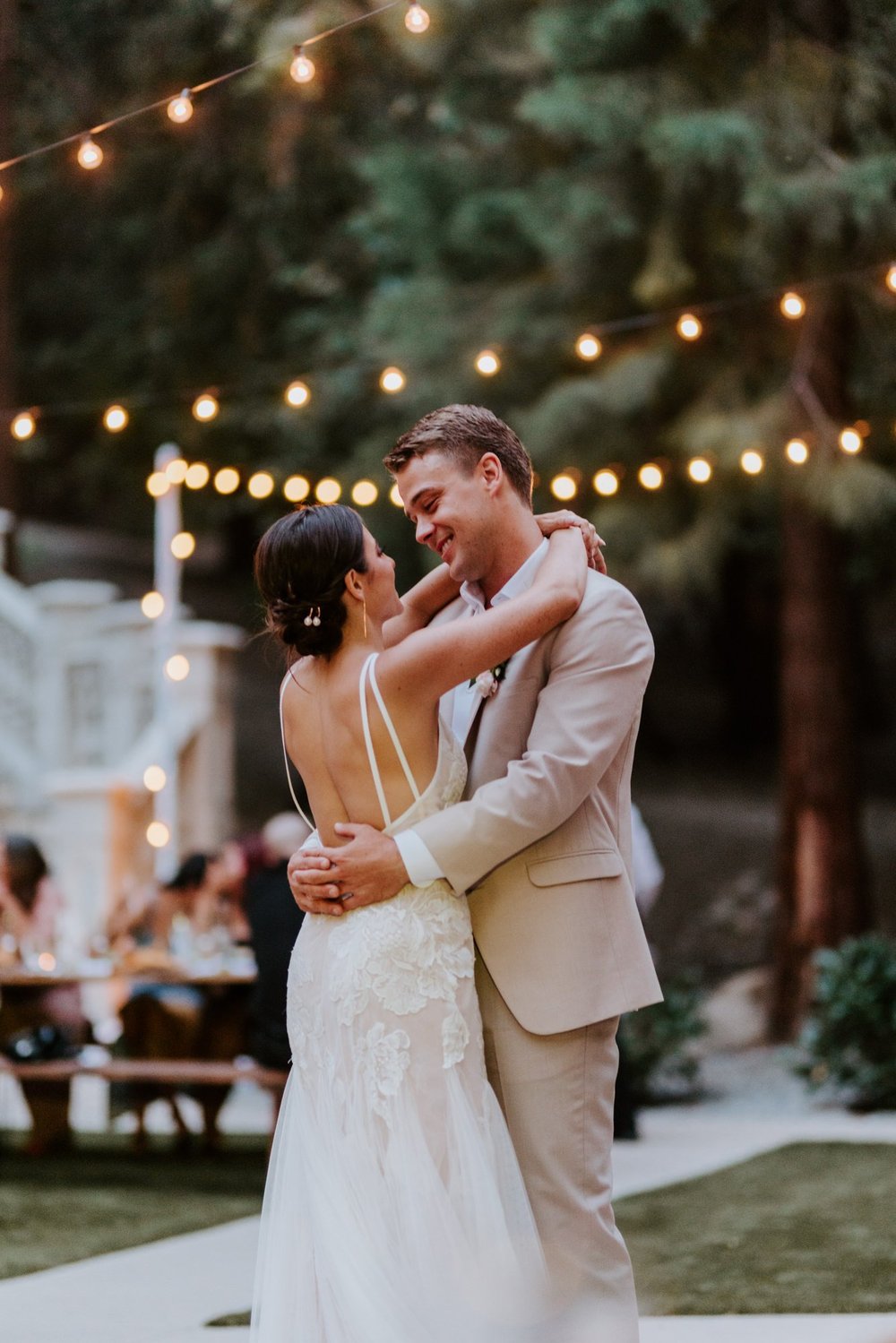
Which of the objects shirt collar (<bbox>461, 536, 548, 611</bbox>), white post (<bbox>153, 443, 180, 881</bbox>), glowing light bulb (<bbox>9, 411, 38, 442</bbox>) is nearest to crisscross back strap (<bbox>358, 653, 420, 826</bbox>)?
shirt collar (<bbox>461, 536, 548, 611</bbox>)

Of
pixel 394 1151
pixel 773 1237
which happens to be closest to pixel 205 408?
pixel 773 1237

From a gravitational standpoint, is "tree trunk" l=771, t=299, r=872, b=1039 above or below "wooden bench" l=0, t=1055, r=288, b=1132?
above

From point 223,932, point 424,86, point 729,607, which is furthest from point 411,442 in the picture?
point 729,607

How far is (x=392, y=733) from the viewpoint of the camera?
3.51 m

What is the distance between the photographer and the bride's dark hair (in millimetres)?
3539

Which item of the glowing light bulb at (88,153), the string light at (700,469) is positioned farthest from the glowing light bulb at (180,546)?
the glowing light bulb at (88,153)

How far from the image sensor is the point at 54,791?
12859mm

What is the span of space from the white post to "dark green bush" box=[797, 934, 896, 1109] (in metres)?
4.46

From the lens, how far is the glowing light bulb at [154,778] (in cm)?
1273

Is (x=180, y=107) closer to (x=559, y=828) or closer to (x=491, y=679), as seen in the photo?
(x=491, y=679)

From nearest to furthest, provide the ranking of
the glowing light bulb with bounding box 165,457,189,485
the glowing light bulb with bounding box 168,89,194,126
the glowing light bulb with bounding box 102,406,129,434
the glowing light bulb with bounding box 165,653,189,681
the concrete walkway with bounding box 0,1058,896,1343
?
the concrete walkway with bounding box 0,1058,896,1343, the glowing light bulb with bounding box 168,89,194,126, the glowing light bulb with bounding box 102,406,129,434, the glowing light bulb with bounding box 165,457,189,485, the glowing light bulb with bounding box 165,653,189,681

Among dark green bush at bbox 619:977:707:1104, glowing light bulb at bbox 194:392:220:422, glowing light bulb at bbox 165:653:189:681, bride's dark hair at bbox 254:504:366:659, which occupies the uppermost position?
glowing light bulb at bbox 194:392:220:422

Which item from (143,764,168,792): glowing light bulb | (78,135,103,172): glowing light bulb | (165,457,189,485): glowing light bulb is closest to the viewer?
(78,135,103,172): glowing light bulb

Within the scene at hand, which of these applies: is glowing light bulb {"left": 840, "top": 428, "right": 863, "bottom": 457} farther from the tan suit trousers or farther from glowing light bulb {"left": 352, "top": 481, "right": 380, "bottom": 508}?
the tan suit trousers
